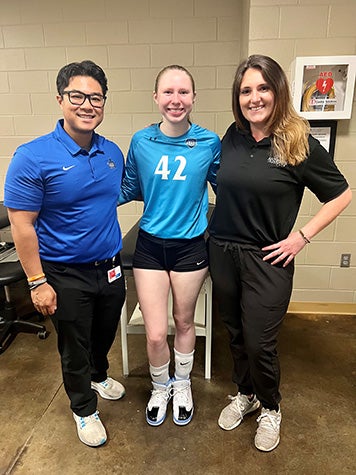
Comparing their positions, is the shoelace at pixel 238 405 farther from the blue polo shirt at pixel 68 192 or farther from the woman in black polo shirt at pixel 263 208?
the blue polo shirt at pixel 68 192

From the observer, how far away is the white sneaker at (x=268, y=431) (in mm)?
1794

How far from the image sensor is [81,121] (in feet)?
5.03

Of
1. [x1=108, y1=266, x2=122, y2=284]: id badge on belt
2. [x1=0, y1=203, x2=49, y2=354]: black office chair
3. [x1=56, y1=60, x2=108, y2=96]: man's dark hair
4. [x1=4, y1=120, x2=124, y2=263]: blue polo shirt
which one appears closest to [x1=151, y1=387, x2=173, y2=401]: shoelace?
[x1=108, y1=266, x2=122, y2=284]: id badge on belt

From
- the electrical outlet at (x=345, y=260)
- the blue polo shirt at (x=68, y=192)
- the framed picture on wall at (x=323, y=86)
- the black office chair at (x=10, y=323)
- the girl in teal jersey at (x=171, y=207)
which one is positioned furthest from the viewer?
the electrical outlet at (x=345, y=260)

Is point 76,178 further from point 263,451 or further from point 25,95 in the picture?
point 25,95

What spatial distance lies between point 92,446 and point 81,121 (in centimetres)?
150

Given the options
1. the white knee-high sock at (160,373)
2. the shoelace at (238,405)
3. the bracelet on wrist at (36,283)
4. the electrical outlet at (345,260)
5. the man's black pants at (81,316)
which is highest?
the bracelet on wrist at (36,283)

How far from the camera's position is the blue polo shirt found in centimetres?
143

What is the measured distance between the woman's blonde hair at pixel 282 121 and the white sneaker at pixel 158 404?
132 centimetres

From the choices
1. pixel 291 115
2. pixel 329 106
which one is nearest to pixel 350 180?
pixel 329 106

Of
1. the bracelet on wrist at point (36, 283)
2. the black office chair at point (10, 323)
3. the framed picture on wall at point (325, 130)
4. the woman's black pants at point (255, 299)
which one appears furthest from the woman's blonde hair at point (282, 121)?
the black office chair at point (10, 323)

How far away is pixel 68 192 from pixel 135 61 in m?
2.34

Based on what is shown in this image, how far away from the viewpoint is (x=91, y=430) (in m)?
1.84

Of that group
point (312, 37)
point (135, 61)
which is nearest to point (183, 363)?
point (312, 37)
